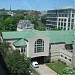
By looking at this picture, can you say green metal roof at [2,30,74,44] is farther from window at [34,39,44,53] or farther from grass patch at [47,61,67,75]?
grass patch at [47,61,67,75]

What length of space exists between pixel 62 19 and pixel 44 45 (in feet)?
41.0

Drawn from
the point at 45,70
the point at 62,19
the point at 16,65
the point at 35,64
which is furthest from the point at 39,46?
the point at 62,19

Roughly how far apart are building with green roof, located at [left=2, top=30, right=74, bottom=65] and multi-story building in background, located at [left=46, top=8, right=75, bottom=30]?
9693 millimetres

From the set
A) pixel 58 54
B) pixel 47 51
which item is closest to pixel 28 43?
pixel 47 51

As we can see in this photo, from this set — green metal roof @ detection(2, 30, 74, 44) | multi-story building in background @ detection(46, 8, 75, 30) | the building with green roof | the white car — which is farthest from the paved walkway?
multi-story building in background @ detection(46, 8, 75, 30)

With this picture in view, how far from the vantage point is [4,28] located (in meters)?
19.2

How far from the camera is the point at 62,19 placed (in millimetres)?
20359

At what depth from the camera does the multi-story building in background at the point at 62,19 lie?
19222mm

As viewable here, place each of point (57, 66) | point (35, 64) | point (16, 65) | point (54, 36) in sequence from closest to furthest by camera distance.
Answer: point (16, 65) → point (35, 64) → point (57, 66) → point (54, 36)

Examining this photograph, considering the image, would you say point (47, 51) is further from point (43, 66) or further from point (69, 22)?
point (69, 22)

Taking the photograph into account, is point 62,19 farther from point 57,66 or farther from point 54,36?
point 57,66

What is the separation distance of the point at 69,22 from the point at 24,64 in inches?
573

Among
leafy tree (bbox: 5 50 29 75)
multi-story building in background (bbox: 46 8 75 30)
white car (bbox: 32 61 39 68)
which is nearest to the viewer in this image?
leafy tree (bbox: 5 50 29 75)

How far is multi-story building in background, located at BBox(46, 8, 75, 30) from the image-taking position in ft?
63.1
